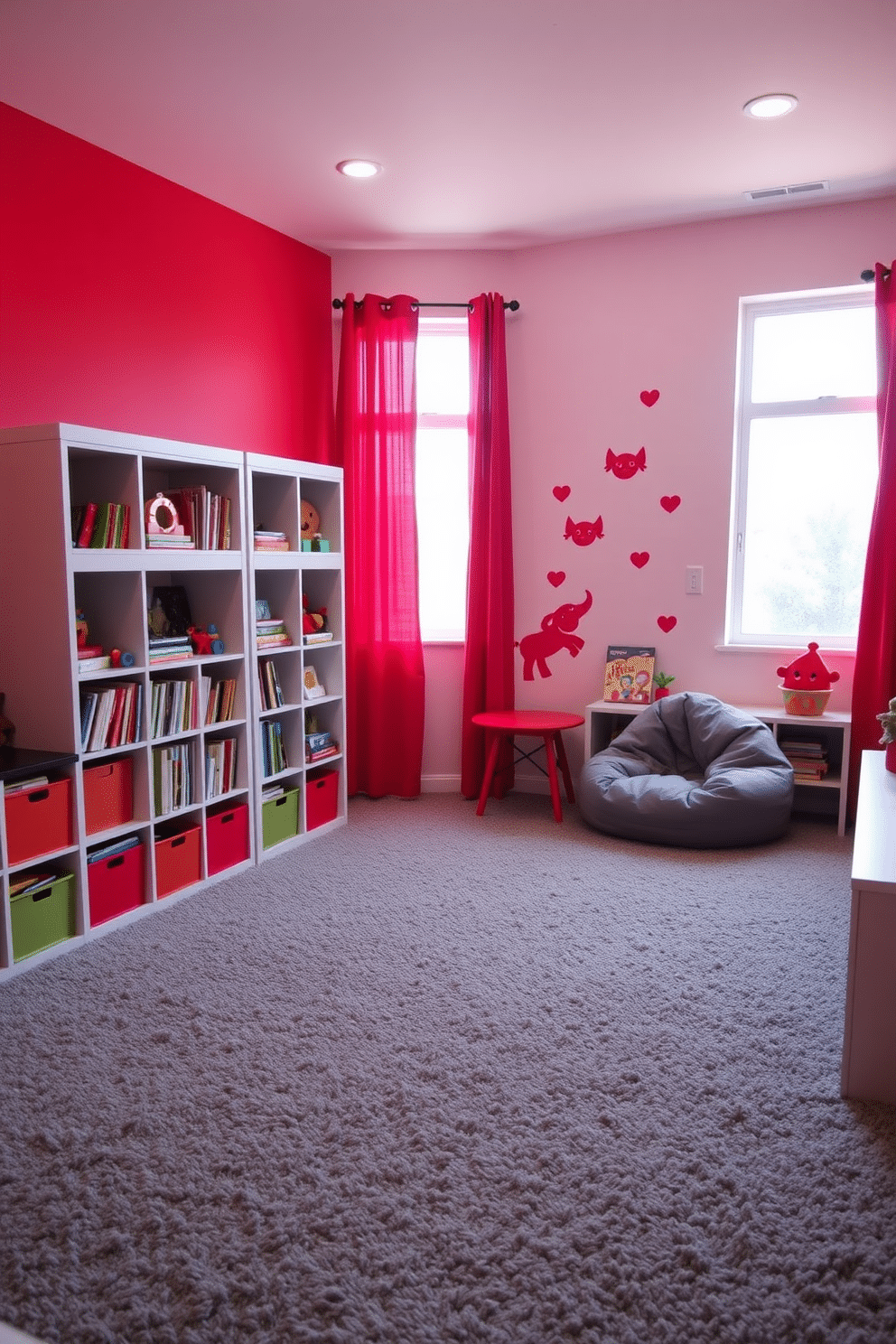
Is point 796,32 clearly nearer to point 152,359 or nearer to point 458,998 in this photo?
point 152,359

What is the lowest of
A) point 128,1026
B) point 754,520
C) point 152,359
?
point 128,1026

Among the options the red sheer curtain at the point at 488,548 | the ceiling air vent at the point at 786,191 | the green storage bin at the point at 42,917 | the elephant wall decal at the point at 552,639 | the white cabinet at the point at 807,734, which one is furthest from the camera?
the elephant wall decal at the point at 552,639

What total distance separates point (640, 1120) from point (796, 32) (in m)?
2.80

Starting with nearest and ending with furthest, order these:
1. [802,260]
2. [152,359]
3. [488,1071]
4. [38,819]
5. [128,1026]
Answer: [488,1071] < [128,1026] < [38,819] < [152,359] < [802,260]

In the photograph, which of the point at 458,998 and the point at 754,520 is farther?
the point at 754,520

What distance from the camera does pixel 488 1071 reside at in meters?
2.03

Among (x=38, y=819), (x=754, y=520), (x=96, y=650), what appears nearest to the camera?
(x=38, y=819)

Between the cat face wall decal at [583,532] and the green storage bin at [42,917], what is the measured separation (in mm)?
2690

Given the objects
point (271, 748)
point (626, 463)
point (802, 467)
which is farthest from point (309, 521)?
point (802, 467)

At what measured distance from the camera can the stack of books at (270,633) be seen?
140 inches

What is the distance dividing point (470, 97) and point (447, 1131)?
294cm

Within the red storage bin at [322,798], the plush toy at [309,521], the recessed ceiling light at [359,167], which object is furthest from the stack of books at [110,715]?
the recessed ceiling light at [359,167]

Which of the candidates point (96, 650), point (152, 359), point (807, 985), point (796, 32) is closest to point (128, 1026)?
point (96, 650)

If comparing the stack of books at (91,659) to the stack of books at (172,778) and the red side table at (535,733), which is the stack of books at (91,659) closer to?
the stack of books at (172,778)
